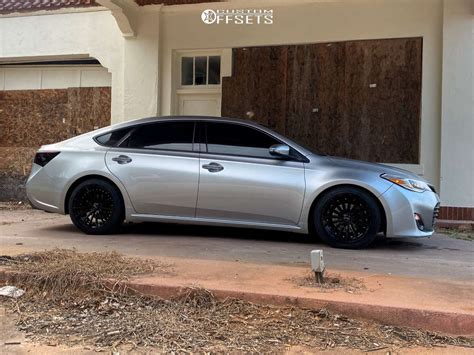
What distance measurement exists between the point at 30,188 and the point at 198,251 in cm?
279

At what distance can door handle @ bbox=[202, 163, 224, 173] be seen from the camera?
6.72 m

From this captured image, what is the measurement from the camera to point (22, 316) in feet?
13.6

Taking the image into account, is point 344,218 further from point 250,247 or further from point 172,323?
point 172,323

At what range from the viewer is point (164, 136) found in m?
7.13

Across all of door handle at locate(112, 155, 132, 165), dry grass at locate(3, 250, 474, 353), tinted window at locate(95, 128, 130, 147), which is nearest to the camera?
dry grass at locate(3, 250, 474, 353)

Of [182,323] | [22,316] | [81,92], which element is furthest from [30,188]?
[81,92]

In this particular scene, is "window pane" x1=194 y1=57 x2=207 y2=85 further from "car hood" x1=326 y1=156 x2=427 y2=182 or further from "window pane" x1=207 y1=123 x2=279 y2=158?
"car hood" x1=326 y1=156 x2=427 y2=182

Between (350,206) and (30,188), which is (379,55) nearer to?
(350,206)

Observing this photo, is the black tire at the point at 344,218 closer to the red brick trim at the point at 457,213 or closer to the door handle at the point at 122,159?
the door handle at the point at 122,159

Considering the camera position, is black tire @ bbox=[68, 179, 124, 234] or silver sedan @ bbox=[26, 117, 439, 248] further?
black tire @ bbox=[68, 179, 124, 234]

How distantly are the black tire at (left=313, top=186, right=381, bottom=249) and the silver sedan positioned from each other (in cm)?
1

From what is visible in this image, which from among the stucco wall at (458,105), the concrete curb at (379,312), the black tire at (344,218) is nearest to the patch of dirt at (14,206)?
the black tire at (344,218)

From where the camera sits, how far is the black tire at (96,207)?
7023mm

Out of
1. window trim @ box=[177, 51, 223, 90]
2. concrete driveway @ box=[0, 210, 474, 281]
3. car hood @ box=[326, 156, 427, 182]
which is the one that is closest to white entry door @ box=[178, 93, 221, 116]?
window trim @ box=[177, 51, 223, 90]
